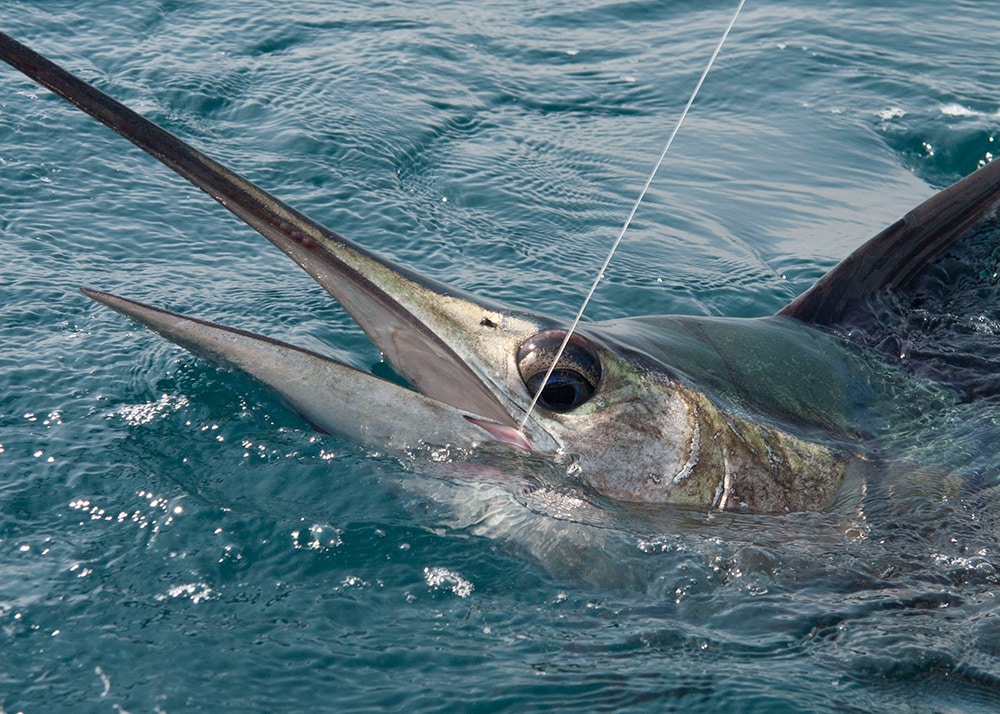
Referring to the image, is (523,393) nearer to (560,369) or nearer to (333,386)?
(560,369)

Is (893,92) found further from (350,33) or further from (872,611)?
(872,611)

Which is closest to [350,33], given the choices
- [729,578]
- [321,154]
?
[321,154]

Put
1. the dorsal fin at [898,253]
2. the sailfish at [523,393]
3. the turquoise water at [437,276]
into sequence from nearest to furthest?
the turquoise water at [437,276], the sailfish at [523,393], the dorsal fin at [898,253]

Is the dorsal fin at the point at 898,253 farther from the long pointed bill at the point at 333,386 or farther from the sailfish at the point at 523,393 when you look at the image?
the long pointed bill at the point at 333,386

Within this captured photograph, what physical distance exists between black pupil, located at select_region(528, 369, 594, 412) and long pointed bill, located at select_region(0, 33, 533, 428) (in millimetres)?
94

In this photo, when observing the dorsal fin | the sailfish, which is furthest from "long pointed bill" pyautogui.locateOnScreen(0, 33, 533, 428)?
the dorsal fin

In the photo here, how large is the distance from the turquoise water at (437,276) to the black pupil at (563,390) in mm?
352

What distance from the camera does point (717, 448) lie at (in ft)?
10.6

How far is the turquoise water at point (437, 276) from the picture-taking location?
9.37ft

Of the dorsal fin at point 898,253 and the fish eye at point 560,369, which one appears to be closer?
the fish eye at point 560,369

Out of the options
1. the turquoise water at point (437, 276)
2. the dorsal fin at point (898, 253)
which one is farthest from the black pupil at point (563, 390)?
the dorsal fin at point (898, 253)

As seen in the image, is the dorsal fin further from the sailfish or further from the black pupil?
the black pupil

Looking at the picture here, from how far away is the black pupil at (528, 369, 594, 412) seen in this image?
3.16m

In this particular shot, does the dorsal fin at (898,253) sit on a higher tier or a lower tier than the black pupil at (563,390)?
higher
